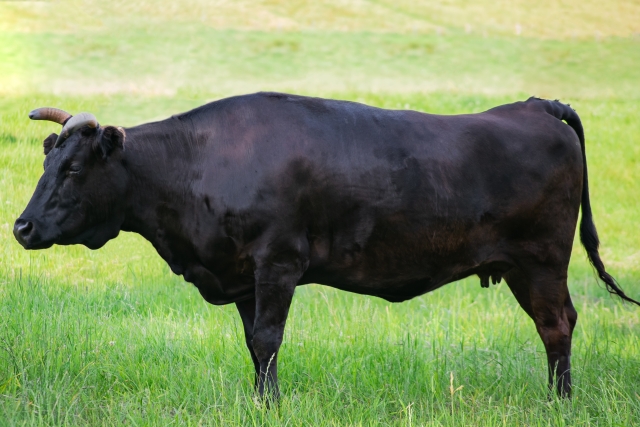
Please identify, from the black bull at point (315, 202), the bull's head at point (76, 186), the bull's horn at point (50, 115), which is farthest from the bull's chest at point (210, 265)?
the bull's horn at point (50, 115)

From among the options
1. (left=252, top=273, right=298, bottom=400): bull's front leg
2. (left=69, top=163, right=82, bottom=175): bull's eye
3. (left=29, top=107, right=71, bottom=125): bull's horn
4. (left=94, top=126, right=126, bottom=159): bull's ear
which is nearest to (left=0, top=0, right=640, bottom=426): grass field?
(left=252, top=273, right=298, bottom=400): bull's front leg

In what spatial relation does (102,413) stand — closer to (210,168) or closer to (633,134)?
(210,168)

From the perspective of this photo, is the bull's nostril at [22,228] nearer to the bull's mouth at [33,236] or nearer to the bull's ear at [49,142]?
the bull's mouth at [33,236]

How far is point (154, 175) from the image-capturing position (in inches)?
211

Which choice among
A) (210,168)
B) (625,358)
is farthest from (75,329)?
(625,358)

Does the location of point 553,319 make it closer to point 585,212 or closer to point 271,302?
point 585,212

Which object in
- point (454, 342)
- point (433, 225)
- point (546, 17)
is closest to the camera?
point (433, 225)

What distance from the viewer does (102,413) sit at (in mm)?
5270

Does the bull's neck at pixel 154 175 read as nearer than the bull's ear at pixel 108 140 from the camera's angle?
No

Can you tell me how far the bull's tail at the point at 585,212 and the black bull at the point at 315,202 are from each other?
328 millimetres

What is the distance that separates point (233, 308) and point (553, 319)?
10.7ft

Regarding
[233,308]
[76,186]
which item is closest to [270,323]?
[76,186]

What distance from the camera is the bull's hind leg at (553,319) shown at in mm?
5734

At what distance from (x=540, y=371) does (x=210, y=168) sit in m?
3.04
